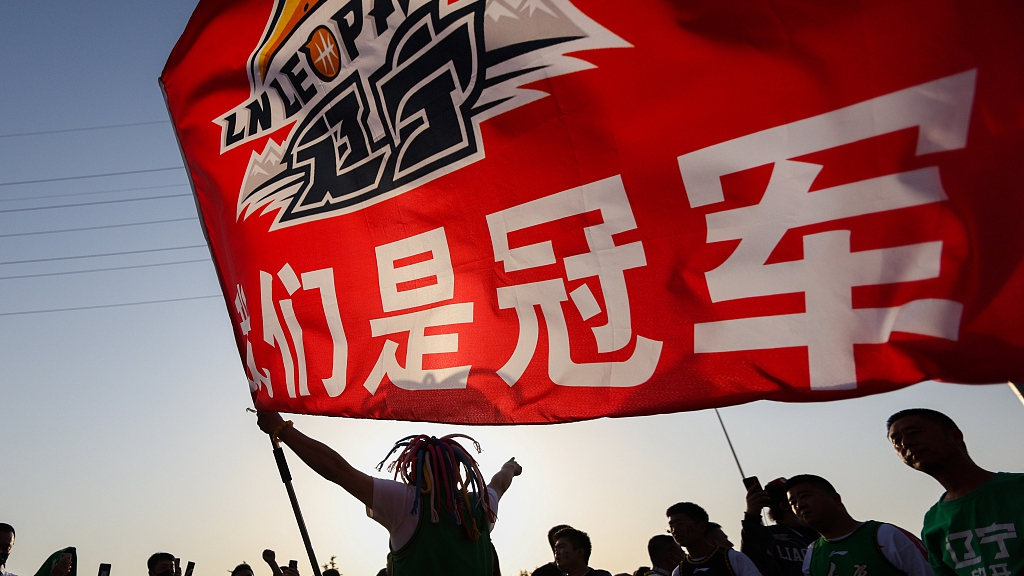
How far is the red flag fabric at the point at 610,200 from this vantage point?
223 centimetres

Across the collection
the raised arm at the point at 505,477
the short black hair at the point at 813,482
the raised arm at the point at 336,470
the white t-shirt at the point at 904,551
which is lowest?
the white t-shirt at the point at 904,551

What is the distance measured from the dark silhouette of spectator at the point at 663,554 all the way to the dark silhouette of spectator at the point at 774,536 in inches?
64.1

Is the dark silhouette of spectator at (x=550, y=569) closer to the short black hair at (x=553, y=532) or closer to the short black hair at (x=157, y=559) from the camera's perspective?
the short black hair at (x=553, y=532)

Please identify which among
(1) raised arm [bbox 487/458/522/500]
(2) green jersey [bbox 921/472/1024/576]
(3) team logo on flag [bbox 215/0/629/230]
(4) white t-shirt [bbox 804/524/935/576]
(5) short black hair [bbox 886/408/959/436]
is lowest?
(4) white t-shirt [bbox 804/524/935/576]

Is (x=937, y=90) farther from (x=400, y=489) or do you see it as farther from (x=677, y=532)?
(x=677, y=532)

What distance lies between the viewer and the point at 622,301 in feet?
9.57

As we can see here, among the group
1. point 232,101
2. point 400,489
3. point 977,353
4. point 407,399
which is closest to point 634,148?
point 977,353

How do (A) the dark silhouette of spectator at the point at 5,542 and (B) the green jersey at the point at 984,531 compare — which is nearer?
(B) the green jersey at the point at 984,531

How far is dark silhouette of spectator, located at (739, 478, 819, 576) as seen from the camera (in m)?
5.05

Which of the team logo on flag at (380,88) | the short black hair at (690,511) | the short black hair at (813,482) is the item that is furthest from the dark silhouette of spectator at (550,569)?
the team logo on flag at (380,88)

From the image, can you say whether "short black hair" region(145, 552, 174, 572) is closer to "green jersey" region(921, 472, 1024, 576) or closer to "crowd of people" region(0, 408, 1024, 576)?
"crowd of people" region(0, 408, 1024, 576)

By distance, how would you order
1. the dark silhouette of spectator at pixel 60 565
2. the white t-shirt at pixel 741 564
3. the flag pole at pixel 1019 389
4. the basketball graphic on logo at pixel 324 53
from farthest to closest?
1. the dark silhouette of spectator at pixel 60 565
2. the white t-shirt at pixel 741 564
3. the basketball graphic on logo at pixel 324 53
4. the flag pole at pixel 1019 389

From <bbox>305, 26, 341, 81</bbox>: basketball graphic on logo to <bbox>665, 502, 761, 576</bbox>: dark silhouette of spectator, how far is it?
372cm

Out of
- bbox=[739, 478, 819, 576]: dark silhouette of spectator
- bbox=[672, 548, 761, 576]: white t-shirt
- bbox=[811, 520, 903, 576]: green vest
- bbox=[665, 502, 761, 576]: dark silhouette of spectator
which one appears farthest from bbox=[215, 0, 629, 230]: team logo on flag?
bbox=[739, 478, 819, 576]: dark silhouette of spectator
